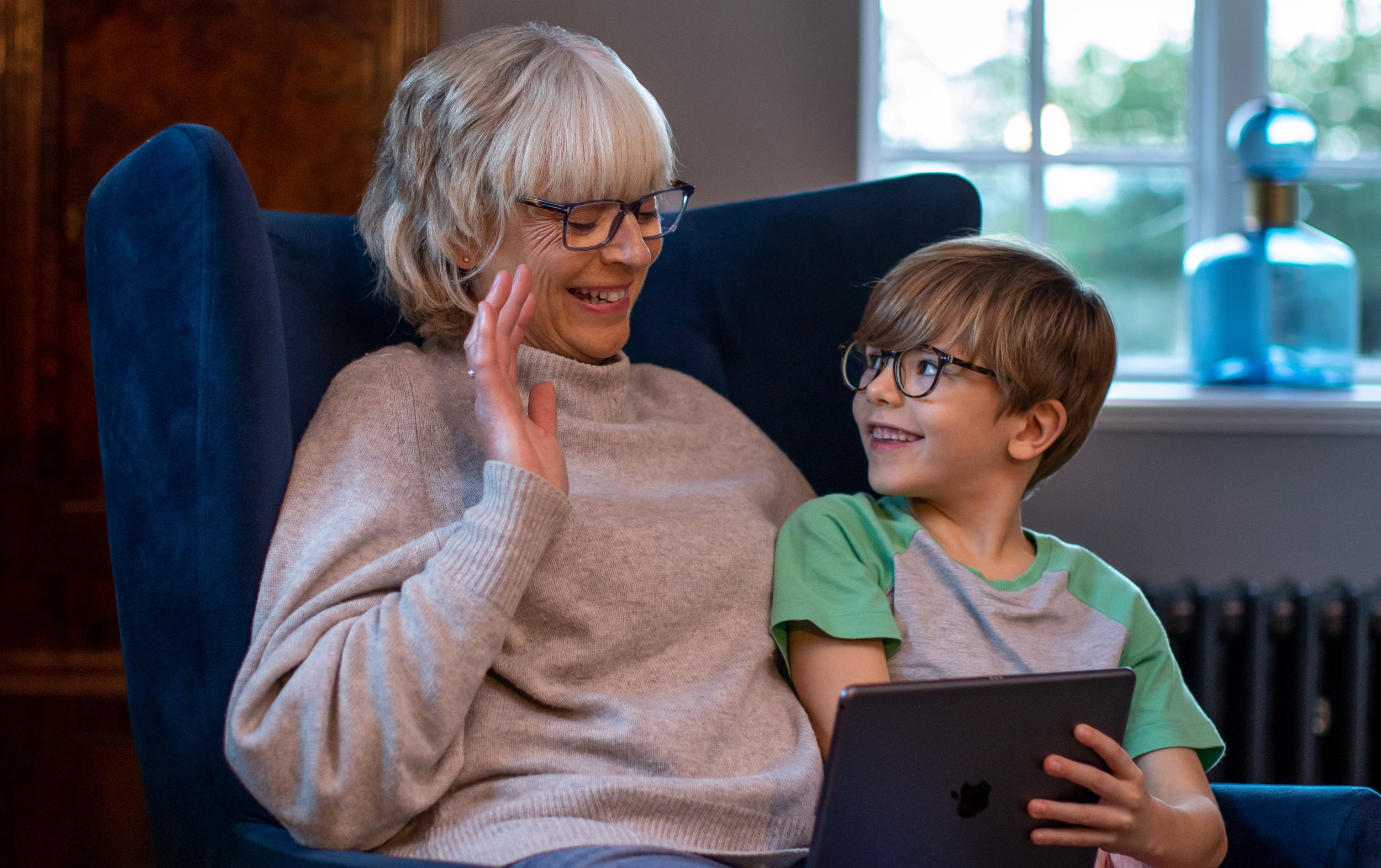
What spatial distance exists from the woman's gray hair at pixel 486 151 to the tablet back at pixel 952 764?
61 cm

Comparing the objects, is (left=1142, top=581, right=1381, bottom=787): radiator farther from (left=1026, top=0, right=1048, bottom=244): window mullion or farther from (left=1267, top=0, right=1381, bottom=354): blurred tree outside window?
(left=1026, top=0, right=1048, bottom=244): window mullion

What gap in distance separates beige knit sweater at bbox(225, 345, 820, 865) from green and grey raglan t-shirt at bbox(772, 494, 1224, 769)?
63mm

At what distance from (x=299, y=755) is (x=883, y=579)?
2.02 feet

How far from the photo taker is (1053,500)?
6.75ft

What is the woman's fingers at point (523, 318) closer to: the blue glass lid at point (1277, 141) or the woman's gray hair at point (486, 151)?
the woman's gray hair at point (486, 151)

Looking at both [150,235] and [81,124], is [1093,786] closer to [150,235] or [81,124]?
[150,235]

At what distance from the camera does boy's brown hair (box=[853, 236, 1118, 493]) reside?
3.80ft

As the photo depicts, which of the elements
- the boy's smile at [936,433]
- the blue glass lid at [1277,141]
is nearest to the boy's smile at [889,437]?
the boy's smile at [936,433]

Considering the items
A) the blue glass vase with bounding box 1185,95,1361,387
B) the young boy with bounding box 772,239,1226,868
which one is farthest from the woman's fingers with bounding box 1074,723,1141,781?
the blue glass vase with bounding box 1185,95,1361,387

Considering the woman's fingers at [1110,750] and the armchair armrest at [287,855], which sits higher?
the woman's fingers at [1110,750]

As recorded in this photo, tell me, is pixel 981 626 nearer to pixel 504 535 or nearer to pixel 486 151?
pixel 504 535

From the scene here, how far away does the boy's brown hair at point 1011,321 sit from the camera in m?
1.16

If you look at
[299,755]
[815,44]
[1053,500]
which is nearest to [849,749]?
[299,755]

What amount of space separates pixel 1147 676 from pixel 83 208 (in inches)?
77.7
